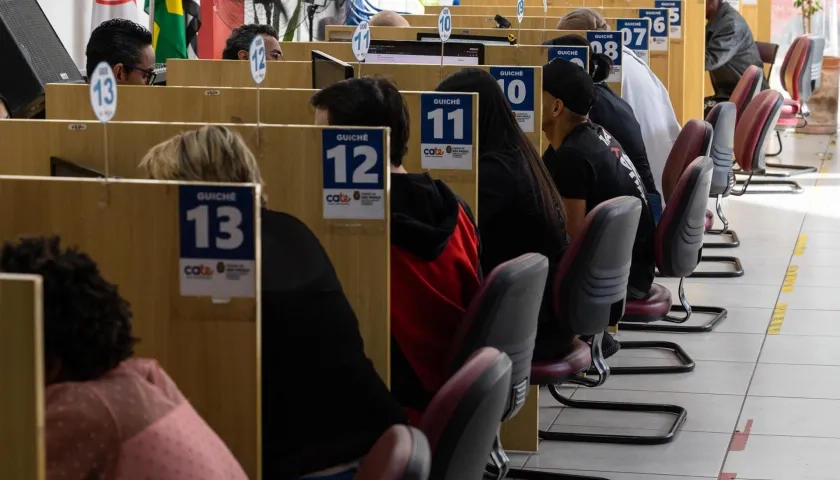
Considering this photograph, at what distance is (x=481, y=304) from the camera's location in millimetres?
2824

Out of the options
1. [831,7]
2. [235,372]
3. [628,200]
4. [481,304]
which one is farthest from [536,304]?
[831,7]

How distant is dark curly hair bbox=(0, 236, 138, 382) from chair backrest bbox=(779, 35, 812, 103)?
362 inches

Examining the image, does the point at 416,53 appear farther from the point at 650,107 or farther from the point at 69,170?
the point at 69,170

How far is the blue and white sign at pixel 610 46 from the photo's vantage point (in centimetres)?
554

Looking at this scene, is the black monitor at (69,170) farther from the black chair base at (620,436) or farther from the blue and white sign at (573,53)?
the blue and white sign at (573,53)

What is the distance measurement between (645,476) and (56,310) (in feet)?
8.49

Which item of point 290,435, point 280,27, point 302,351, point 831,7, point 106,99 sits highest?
point 831,7

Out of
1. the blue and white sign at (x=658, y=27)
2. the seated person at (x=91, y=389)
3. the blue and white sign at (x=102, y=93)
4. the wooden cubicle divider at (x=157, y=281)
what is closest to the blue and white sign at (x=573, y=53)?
the blue and white sign at (x=658, y=27)

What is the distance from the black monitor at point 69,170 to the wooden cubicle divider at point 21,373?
1.19m

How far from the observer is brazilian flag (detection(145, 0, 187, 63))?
Result: 5996 millimetres

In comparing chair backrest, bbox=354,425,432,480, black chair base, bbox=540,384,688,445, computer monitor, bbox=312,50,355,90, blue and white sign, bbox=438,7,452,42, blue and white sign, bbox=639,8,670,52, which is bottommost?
black chair base, bbox=540,384,688,445

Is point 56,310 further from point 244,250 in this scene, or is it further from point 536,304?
point 536,304

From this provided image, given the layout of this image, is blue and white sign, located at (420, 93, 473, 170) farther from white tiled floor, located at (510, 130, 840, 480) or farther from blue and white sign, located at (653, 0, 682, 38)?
blue and white sign, located at (653, 0, 682, 38)

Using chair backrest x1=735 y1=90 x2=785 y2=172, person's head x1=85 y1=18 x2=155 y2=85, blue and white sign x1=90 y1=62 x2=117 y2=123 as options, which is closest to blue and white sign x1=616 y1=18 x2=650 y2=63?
chair backrest x1=735 y1=90 x2=785 y2=172
